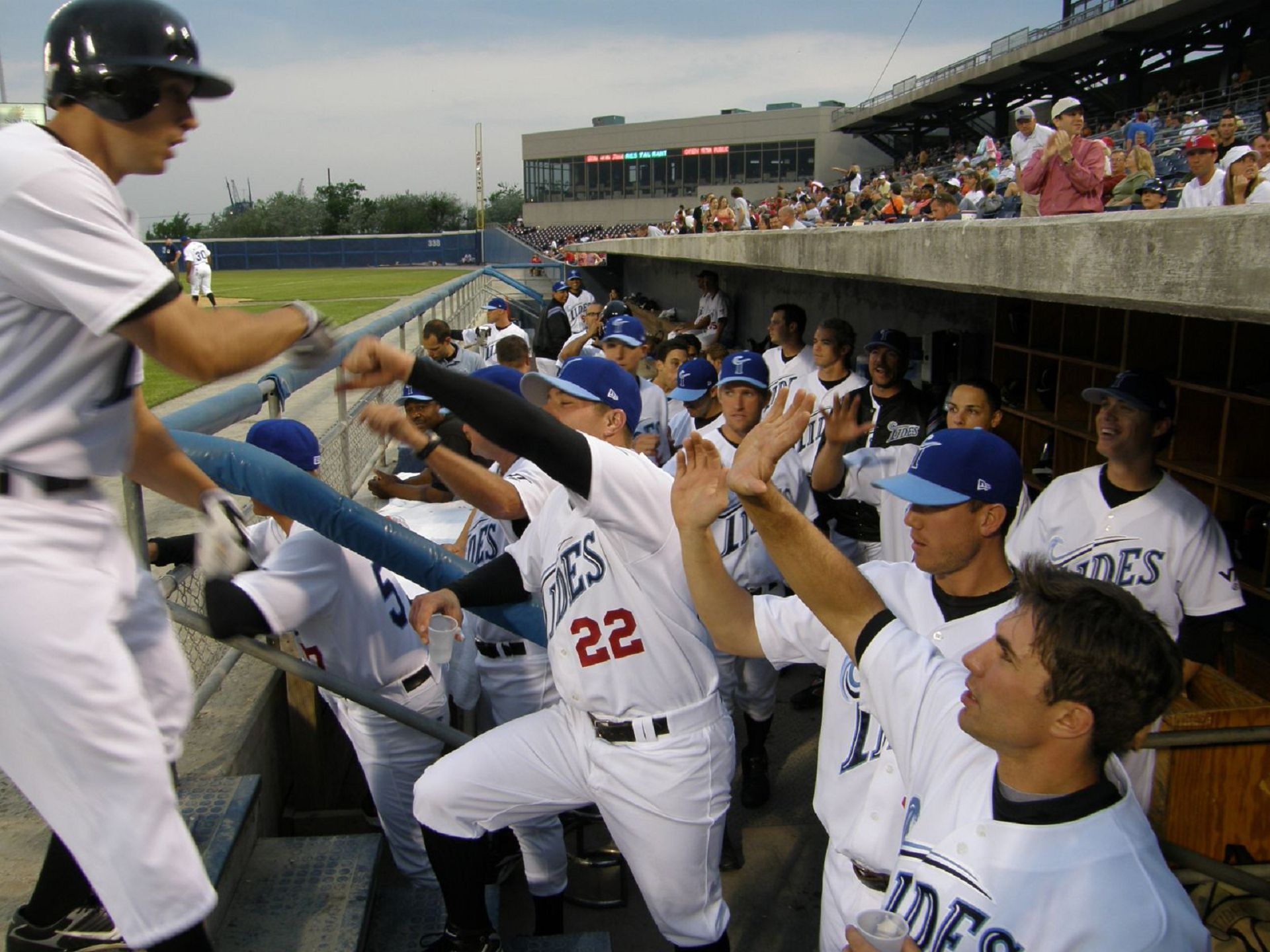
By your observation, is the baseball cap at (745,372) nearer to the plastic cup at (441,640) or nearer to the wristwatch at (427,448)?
the wristwatch at (427,448)

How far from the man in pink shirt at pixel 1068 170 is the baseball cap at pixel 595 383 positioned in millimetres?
5238

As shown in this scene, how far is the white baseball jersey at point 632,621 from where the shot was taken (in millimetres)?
2639

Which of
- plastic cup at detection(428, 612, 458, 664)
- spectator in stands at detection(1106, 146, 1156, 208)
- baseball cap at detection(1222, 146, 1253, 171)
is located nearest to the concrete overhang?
plastic cup at detection(428, 612, 458, 664)

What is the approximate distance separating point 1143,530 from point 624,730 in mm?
2132

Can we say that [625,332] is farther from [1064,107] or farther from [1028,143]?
[1028,143]

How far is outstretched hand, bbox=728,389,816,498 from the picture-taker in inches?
82.4

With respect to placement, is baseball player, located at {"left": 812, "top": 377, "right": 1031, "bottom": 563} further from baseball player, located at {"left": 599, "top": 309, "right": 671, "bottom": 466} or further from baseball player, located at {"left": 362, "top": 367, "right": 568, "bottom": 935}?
baseball player, located at {"left": 362, "top": 367, "right": 568, "bottom": 935}

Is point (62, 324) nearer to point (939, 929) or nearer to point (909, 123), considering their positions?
point (939, 929)

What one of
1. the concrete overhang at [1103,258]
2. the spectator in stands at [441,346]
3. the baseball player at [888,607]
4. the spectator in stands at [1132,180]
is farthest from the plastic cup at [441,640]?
the spectator in stands at [1132,180]

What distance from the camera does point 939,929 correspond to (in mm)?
1604

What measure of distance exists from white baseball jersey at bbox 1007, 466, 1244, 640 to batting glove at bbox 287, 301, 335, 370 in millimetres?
2621

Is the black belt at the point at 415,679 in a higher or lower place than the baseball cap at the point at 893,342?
lower

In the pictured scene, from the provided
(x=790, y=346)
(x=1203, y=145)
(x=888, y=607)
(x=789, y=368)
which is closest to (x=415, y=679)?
(x=888, y=607)

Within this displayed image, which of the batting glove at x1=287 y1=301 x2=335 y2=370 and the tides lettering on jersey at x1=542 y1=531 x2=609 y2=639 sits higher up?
the batting glove at x1=287 y1=301 x2=335 y2=370
